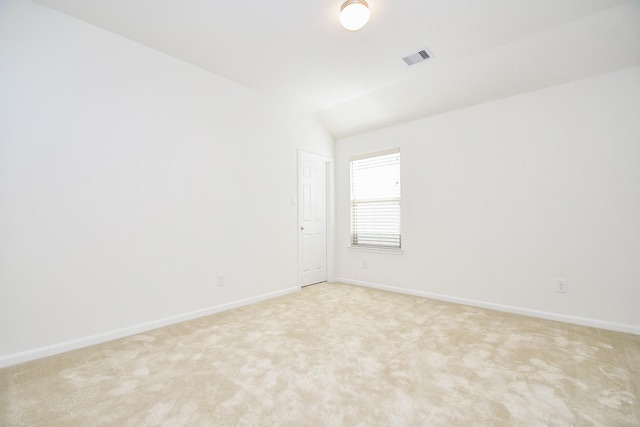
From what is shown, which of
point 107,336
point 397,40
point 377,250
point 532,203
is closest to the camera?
point 107,336

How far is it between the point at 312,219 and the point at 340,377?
9.18ft

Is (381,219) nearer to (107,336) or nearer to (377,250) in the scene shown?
(377,250)

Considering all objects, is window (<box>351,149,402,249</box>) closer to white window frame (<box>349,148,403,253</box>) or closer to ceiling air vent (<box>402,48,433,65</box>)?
white window frame (<box>349,148,403,253</box>)

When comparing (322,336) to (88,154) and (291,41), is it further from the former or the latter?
(291,41)

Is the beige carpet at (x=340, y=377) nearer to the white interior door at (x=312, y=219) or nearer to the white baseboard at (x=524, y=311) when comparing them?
the white baseboard at (x=524, y=311)

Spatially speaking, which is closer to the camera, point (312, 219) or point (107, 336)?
point (107, 336)

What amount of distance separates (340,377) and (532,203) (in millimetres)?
2724

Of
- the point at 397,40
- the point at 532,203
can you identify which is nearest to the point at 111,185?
the point at 397,40

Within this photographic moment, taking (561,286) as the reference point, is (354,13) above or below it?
above

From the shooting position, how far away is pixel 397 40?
254 centimetres

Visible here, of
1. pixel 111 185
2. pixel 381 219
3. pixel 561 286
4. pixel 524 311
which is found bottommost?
pixel 524 311

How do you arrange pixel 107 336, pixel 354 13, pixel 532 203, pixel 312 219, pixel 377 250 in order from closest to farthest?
pixel 354 13, pixel 107 336, pixel 532 203, pixel 377 250, pixel 312 219

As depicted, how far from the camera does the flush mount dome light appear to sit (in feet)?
6.64

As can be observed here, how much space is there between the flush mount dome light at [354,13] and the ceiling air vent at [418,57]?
0.90 metres
